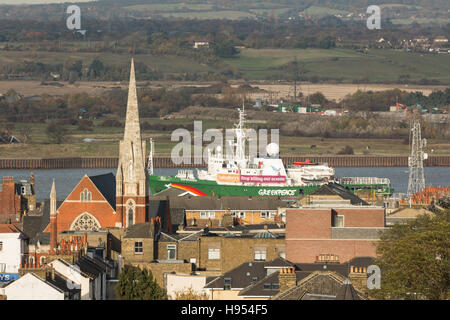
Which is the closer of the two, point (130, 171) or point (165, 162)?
point (130, 171)

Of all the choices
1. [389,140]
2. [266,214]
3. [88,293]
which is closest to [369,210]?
[88,293]

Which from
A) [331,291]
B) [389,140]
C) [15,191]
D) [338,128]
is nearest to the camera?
[331,291]

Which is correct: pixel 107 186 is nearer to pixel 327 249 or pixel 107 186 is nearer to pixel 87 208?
pixel 87 208

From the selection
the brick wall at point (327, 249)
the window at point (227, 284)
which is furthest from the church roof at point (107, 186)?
A: the window at point (227, 284)

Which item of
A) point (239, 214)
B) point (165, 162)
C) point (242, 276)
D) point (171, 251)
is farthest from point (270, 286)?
point (165, 162)

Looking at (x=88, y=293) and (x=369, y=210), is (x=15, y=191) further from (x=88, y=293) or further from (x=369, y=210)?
(x=88, y=293)

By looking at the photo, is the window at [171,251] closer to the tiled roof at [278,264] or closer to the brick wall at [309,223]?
the brick wall at [309,223]
